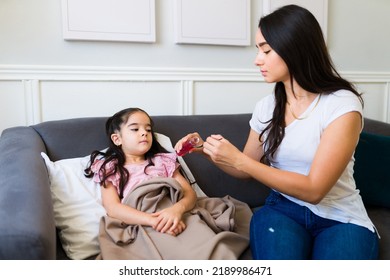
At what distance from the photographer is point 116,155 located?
61.7 inches

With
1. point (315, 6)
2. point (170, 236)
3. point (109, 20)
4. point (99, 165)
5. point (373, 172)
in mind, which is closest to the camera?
point (170, 236)

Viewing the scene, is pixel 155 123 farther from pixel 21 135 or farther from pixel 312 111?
pixel 312 111

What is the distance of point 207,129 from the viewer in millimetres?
1844

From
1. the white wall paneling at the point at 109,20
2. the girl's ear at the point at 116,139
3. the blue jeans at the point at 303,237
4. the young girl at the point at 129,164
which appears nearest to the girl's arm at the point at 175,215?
the young girl at the point at 129,164

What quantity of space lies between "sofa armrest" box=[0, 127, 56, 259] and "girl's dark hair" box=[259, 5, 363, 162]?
84 cm

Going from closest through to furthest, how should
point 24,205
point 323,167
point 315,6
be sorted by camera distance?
point 24,205 → point 323,167 → point 315,6

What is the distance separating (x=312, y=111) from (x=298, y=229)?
38cm

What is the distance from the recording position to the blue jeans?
3.75 ft

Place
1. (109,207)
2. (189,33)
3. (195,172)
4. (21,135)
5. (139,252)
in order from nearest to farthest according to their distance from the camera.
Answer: (139,252) → (109,207) → (21,135) → (195,172) → (189,33)

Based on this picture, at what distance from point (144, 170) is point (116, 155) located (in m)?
0.13

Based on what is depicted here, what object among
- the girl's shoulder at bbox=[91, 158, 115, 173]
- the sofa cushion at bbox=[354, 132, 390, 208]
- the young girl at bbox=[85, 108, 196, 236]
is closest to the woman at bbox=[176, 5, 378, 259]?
the young girl at bbox=[85, 108, 196, 236]

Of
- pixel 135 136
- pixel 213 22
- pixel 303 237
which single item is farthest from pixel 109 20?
pixel 303 237

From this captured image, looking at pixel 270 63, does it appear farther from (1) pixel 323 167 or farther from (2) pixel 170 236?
(2) pixel 170 236

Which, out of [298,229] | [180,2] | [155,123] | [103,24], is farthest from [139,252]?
[180,2]
